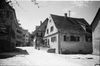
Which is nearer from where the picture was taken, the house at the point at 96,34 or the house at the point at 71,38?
the house at the point at 96,34

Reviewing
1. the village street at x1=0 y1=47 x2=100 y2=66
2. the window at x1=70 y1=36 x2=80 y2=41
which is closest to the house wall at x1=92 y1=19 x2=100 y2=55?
the window at x1=70 y1=36 x2=80 y2=41

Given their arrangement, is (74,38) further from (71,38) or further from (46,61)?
(46,61)

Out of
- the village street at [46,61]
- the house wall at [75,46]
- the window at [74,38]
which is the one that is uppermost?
the window at [74,38]

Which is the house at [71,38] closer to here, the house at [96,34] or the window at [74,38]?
the window at [74,38]

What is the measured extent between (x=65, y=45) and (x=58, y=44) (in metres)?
1.52

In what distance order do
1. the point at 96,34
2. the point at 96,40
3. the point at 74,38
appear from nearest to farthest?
the point at 96,40
the point at 96,34
the point at 74,38

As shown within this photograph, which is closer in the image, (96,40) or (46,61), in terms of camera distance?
(46,61)

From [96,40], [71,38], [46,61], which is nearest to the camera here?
[46,61]

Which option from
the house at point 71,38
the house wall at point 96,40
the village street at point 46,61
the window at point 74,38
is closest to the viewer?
the village street at point 46,61

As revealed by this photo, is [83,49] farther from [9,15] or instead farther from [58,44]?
[9,15]

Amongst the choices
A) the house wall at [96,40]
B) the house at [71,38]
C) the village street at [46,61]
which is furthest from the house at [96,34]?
the village street at [46,61]

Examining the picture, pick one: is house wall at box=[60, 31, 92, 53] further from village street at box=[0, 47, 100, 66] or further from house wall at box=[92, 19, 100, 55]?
village street at box=[0, 47, 100, 66]

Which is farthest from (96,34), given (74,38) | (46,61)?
(46,61)

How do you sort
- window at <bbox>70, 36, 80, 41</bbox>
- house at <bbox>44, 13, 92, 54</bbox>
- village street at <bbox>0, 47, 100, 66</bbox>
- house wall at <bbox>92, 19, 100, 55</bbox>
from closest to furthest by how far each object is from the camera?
village street at <bbox>0, 47, 100, 66</bbox>
house wall at <bbox>92, 19, 100, 55</bbox>
house at <bbox>44, 13, 92, 54</bbox>
window at <bbox>70, 36, 80, 41</bbox>
